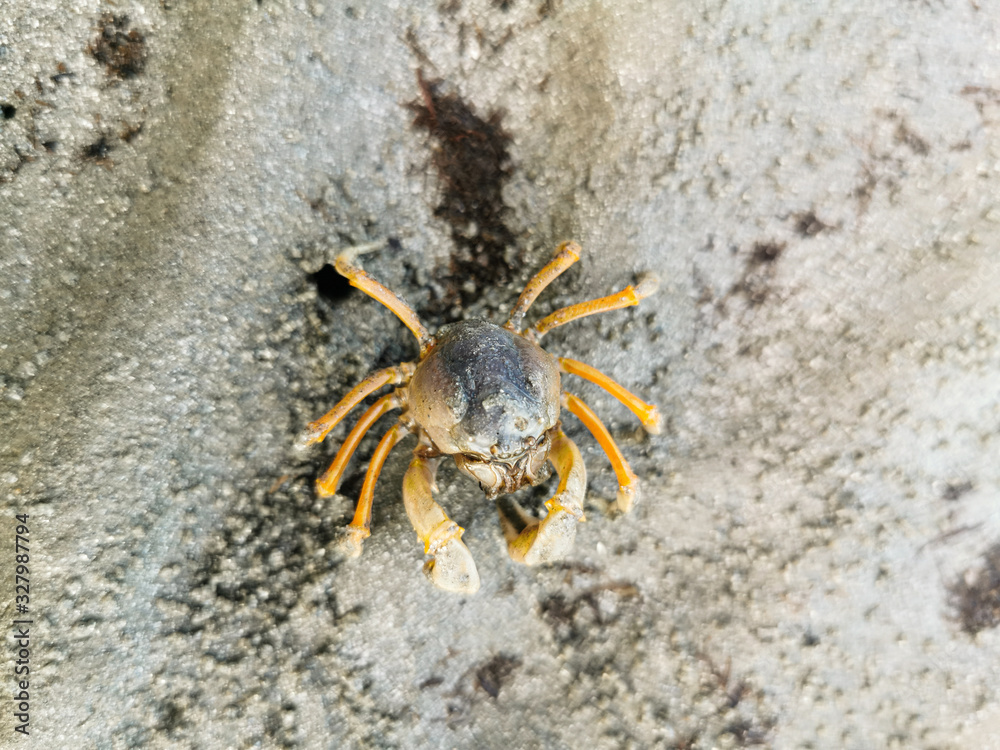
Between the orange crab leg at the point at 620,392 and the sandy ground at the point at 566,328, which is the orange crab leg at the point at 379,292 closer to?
the sandy ground at the point at 566,328

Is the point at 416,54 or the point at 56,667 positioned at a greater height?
the point at 416,54

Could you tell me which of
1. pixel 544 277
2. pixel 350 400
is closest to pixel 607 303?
pixel 544 277

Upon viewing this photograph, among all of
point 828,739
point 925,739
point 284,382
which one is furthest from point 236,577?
point 925,739

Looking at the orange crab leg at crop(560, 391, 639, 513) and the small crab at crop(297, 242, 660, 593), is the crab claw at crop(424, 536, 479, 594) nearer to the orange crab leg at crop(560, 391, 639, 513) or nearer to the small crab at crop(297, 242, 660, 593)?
the small crab at crop(297, 242, 660, 593)

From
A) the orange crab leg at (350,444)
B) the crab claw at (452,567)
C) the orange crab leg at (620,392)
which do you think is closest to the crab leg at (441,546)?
the crab claw at (452,567)

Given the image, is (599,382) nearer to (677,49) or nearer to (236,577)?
(677,49)
